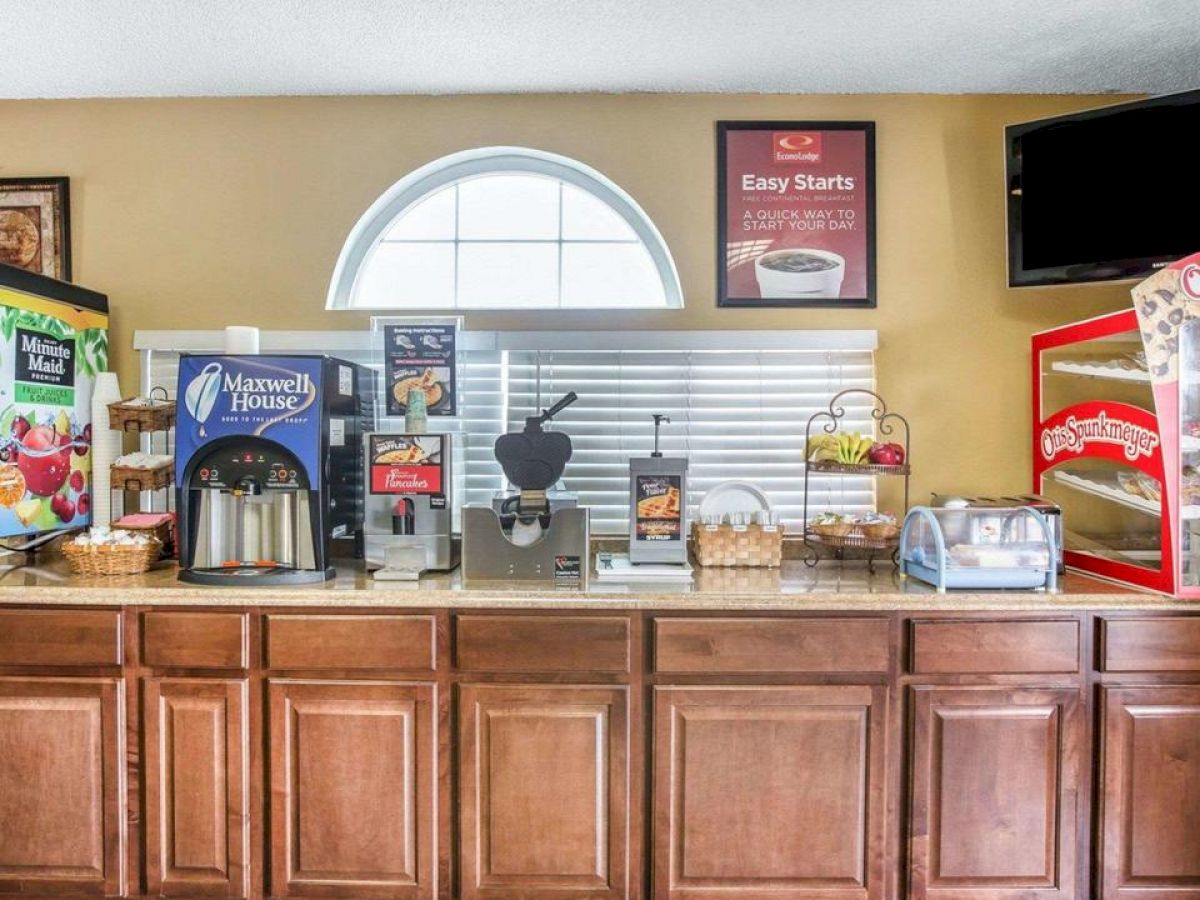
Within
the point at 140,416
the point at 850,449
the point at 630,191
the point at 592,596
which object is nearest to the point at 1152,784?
the point at 850,449

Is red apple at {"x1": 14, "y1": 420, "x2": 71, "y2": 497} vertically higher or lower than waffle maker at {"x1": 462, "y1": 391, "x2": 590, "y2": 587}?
higher

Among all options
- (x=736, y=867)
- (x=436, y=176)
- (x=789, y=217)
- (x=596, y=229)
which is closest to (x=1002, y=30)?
(x=789, y=217)

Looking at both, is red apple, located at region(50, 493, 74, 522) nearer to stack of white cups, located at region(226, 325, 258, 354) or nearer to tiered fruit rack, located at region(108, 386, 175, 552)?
tiered fruit rack, located at region(108, 386, 175, 552)

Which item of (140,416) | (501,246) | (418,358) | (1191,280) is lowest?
(140,416)

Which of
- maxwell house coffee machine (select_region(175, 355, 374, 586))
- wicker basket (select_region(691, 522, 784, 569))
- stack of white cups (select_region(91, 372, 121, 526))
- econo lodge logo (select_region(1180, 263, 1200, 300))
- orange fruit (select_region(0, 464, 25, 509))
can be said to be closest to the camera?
econo lodge logo (select_region(1180, 263, 1200, 300))

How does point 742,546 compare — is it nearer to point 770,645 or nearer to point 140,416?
point 770,645

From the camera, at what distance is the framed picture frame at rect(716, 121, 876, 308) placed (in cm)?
287

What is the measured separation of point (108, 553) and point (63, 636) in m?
0.28

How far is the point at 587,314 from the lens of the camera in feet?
9.54

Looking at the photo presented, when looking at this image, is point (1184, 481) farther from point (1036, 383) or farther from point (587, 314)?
point (587, 314)

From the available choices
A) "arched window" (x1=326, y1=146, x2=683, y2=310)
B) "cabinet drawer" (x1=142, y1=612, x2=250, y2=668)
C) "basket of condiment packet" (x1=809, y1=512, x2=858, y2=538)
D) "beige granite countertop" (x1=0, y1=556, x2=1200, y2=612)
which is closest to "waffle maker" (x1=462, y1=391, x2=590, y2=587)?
"beige granite countertop" (x1=0, y1=556, x2=1200, y2=612)

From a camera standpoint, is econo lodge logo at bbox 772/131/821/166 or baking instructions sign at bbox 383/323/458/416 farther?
econo lodge logo at bbox 772/131/821/166

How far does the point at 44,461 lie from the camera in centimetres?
260

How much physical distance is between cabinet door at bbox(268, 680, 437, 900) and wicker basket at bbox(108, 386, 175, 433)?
1.06 meters
